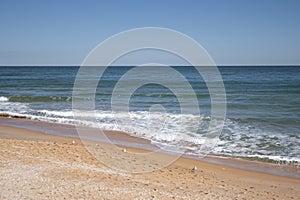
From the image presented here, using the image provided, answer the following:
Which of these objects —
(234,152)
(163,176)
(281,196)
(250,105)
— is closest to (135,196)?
(163,176)

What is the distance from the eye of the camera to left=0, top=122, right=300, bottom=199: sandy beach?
5.61 meters

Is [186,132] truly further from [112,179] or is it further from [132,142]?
[112,179]

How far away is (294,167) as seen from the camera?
8.62 meters

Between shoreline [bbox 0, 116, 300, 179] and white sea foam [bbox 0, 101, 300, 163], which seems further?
white sea foam [bbox 0, 101, 300, 163]

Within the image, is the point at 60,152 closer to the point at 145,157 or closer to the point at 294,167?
the point at 145,157

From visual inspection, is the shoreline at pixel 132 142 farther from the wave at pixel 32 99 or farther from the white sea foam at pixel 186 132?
the wave at pixel 32 99

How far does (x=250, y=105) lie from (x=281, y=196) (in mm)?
15148

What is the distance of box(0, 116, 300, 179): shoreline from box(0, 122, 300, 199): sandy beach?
397 mm

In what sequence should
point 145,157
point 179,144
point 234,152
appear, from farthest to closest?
point 179,144 < point 234,152 < point 145,157

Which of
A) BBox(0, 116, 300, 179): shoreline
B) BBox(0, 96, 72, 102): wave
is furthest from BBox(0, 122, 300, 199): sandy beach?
BBox(0, 96, 72, 102): wave

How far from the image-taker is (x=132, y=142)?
36.6ft

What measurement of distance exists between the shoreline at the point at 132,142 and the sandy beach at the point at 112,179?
1.30 feet

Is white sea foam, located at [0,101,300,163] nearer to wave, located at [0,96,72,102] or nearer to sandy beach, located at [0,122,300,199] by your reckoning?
sandy beach, located at [0,122,300,199]

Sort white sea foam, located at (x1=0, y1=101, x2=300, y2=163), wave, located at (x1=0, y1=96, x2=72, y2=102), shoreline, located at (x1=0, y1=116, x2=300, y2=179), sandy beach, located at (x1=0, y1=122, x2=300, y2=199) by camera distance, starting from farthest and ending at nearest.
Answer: wave, located at (x1=0, y1=96, x2=72, y2=102), white sea foam, located at (x1=0, y1=101, x2=300, y2=163), shoreline, located at (x1=0, y1=116, x2=300, y2=179), sandy beach, located at (x1=0, y1=122, x2=300, y2=199)
